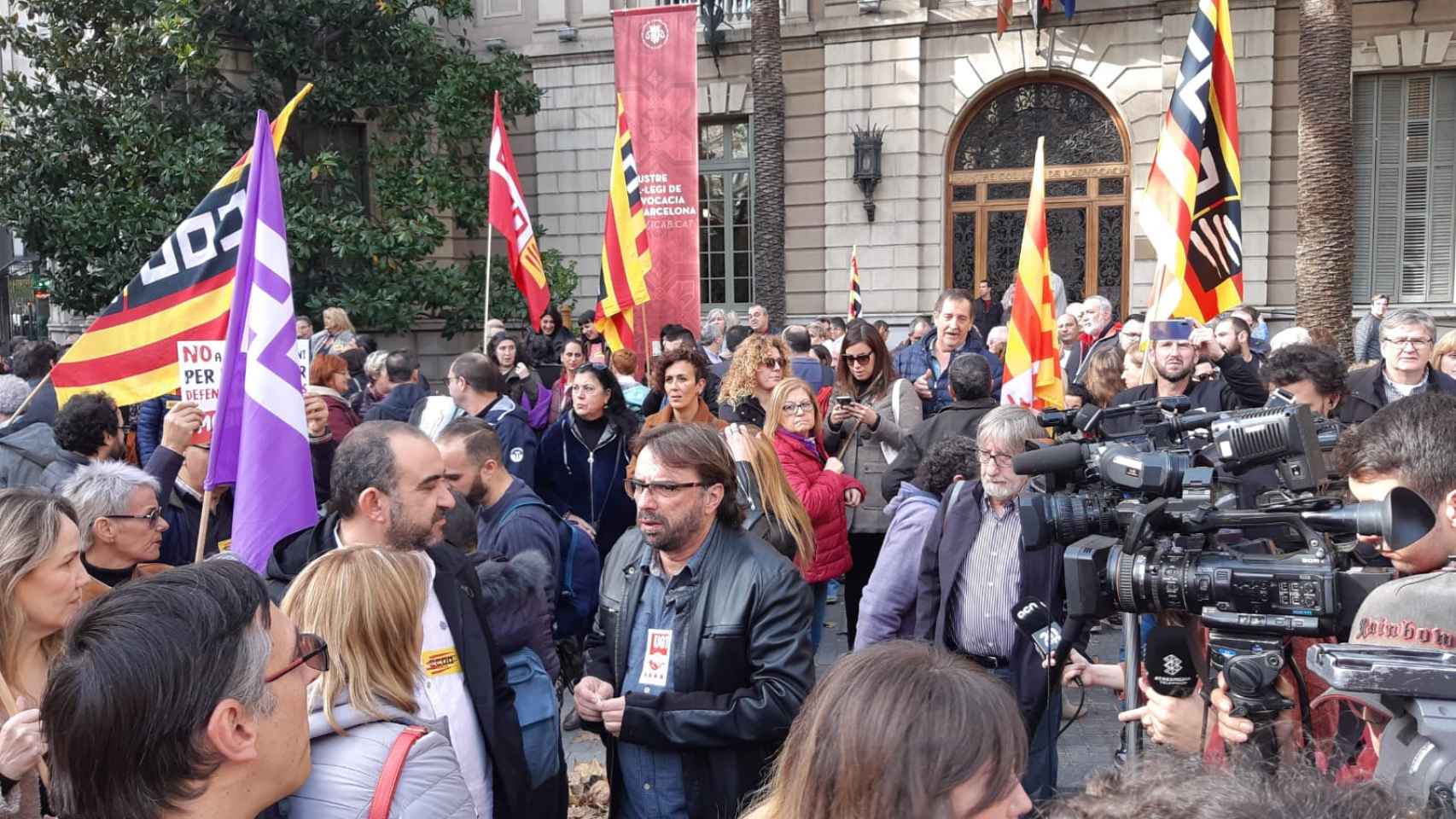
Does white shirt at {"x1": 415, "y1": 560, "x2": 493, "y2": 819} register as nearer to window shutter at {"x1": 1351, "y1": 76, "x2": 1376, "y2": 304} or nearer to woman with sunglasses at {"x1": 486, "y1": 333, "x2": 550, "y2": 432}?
woman with sunglasses at {"x1": 486, "y1": 333, "x2": 550, "y2": 432}

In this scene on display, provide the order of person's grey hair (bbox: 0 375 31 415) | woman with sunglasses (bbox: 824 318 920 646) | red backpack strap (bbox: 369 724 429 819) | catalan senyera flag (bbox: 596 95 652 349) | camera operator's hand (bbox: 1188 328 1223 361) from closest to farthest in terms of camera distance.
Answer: red backpack strap (bbox: 369 724 429 819)
woman with sunglasses (bbox: 824 318 920 646)
camera operator's hand (bbox: 1188 328 1223 361)
person's grey hair (bbox: 0 375 31 415)
catalan senyera flag (bbox: 596 95 652 349)

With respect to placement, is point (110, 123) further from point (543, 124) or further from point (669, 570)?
point (669, 570)

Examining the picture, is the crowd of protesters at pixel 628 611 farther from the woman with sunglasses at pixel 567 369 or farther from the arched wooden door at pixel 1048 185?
the arched wooden door at pixel 1048 185

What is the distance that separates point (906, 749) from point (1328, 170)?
1349cm

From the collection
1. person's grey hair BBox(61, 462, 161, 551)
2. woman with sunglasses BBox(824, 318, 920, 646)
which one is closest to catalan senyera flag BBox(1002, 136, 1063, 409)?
woman with sunglasses BBox(824, 318, 920, 646)

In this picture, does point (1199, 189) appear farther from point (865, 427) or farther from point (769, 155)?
point (769, 155)

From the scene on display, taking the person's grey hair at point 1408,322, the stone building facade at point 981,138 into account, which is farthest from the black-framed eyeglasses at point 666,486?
the stone building facade at point 981,138

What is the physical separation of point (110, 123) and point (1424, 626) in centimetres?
1616

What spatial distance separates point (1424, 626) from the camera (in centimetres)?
220

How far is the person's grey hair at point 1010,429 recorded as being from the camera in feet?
13.5

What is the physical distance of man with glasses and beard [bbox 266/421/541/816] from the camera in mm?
2848

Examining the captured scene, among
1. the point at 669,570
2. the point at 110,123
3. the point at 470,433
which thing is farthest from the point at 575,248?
the point at 669,570

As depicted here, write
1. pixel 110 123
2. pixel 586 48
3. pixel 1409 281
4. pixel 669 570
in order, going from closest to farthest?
pixel 669 570
pixel 110 123
pixel 1409 281
pixel 586 48

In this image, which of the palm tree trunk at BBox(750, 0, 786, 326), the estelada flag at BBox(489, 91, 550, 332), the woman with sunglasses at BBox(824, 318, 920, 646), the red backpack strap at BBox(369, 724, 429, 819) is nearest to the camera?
the red backpack strap at BBox(369, 724, 429, 819)
